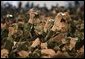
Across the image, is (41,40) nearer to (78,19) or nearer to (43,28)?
(43,28)

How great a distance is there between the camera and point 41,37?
4.74 metres

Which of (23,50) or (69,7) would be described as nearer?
(23,50)

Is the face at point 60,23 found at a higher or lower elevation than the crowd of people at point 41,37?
higher

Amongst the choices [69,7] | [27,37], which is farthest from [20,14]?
[27,37]

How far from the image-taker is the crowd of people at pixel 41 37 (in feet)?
14.0

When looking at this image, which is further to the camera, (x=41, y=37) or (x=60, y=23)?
(x=60, y=23)

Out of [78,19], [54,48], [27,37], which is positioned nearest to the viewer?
[54,48]

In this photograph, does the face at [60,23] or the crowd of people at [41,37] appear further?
the face at [60,23]

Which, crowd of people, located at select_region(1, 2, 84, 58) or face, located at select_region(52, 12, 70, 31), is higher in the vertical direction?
face, located at select_region(52, 12, 70, 31)

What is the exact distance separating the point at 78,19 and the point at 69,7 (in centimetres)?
88

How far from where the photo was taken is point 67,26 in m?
5.08

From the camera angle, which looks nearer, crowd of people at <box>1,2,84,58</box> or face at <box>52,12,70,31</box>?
crowd of people at <box>1,2,84,58</box>

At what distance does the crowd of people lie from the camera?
4.27 m

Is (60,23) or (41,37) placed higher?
(60,23)
